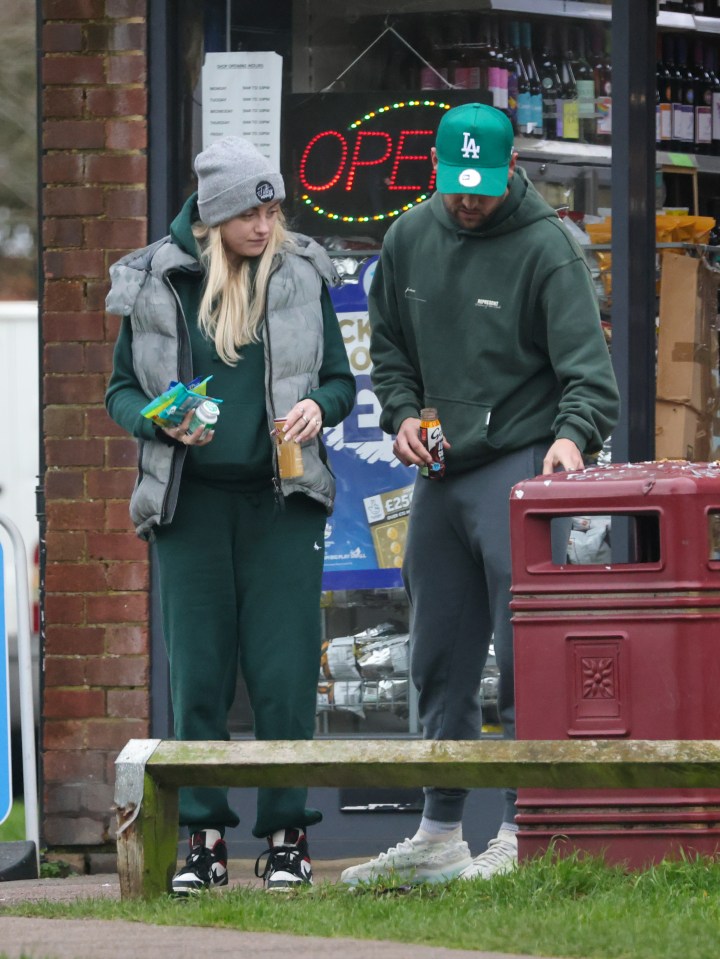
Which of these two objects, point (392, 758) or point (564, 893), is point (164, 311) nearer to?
point (392, 758)

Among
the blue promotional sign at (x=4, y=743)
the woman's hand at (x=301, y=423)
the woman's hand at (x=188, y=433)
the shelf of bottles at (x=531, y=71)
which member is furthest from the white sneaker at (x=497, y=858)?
the shelf of bottles at (x=531, y=71)

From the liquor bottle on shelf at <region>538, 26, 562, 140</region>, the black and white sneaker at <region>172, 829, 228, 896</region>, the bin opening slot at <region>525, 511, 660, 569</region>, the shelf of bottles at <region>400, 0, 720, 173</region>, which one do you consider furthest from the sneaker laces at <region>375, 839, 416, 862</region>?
the liquor bottle on shelf at <region>538, 26, 562, 140</region>

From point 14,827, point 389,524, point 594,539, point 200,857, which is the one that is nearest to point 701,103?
point 594,539

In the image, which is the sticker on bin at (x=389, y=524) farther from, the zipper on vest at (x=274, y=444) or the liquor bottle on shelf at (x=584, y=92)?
the zipper on vest at (x=274, y=444)

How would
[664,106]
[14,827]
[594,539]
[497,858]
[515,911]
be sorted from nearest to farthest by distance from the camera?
1. [515,911]
2. [497,858]
3. [594,539]
4. [664,106]
5. [14,827]

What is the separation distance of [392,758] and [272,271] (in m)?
1.53

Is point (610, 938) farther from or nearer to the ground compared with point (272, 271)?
nearer to the ground

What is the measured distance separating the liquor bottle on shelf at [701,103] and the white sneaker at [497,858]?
3248 mm

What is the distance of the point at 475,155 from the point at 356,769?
5.56ft

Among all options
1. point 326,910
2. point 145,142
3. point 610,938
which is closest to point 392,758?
point 326,910

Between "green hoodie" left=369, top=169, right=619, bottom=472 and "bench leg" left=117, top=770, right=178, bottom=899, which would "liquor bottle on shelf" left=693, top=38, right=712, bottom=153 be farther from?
"bench leg" left=117, top=770, right=178, bottom=899

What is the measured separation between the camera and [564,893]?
4.57 m

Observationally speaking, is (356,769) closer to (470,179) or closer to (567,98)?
(470,179)

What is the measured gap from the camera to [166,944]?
A: 13.5 feet
